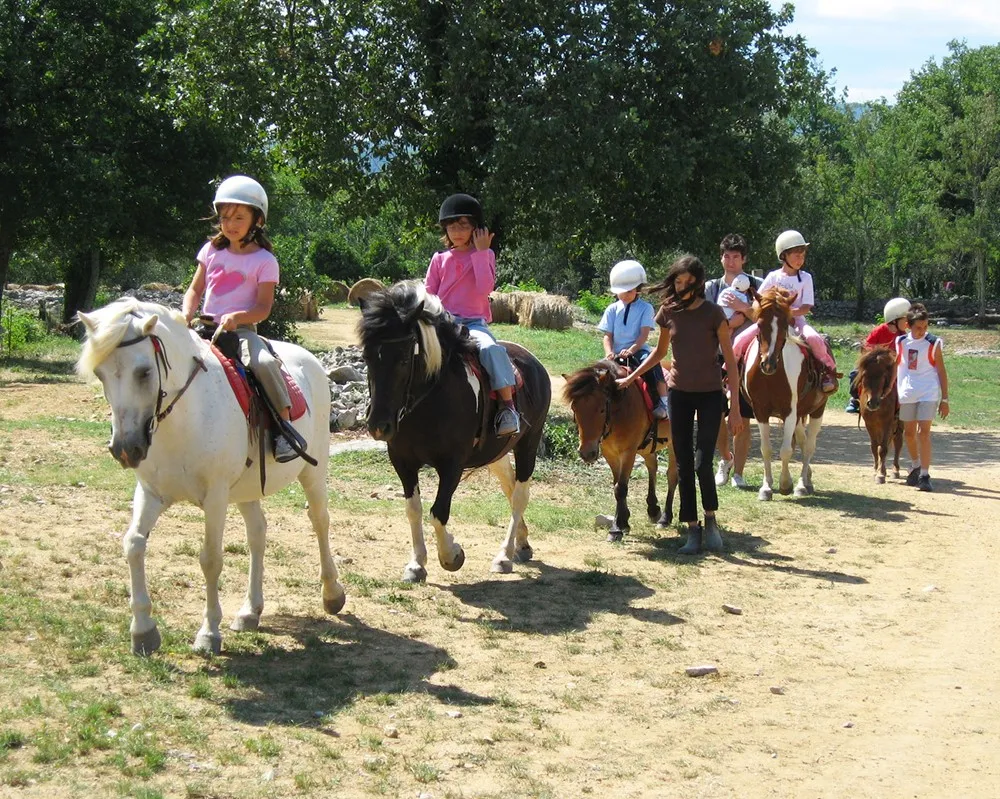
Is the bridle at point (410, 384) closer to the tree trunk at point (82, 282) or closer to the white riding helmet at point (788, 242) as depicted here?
the white riding helmet at point (788, 242)

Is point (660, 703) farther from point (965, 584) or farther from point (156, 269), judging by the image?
point (156, 269)

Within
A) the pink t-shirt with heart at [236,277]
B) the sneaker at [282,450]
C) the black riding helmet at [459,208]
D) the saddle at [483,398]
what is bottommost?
the sneaker at [282,450]

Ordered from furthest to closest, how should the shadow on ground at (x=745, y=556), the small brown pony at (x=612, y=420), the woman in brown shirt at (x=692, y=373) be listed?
1. the small brown pony at (x=612, y=420)
2. the woman in brown shirt at (x=692, y=373)
3. the shadow on ground at (x=745, y=556)

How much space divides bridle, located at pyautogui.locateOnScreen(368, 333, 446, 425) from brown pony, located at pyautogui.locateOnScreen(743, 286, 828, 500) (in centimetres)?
560

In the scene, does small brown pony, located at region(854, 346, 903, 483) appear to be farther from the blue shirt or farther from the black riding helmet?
the black riding helmet

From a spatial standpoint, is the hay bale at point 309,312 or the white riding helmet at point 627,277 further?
the hay bale at point 309,312

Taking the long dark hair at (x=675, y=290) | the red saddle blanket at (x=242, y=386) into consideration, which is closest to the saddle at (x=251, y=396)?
the red saddle blanket at (x=242, y=386)

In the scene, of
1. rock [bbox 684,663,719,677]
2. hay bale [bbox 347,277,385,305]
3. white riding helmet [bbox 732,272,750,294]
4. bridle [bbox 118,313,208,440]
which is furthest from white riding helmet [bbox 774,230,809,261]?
bridle [bbox 118,313,208,440]

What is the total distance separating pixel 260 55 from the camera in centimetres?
1769

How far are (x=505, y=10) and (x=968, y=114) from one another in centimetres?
3902

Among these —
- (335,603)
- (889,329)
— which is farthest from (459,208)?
(889,329)

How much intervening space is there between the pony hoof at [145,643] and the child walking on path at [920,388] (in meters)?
10.1

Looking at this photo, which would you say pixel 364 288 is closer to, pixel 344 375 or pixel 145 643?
pixel 145 643

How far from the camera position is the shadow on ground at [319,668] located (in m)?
5.61
